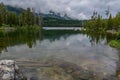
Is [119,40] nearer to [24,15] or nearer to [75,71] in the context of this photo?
[75,71]

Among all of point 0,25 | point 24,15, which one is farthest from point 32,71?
point 24,15

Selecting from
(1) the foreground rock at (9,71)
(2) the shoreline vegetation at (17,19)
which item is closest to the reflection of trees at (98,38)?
(1) the foreground rock at (9,71)

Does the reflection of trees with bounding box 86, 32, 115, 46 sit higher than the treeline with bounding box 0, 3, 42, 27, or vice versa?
the treeline with bounding box 0, 3, 42, 27

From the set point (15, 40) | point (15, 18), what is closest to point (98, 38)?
point (15, 40)

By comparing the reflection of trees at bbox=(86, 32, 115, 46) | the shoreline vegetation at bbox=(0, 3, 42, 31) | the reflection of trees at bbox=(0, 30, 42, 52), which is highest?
the shoreline vegetation at bbox=(0, 3, 42, 31)

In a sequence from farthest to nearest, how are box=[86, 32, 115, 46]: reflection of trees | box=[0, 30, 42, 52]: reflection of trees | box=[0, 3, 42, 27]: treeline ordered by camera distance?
box=[0, 3, 42, 27]: treeline → box=[86, 32, 115, 46]: reflection of trees → box=[0, 30, 42, 52]: reflection of trees

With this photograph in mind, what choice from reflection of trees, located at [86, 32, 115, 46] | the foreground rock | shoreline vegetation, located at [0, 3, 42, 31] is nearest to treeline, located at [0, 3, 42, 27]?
shoreline vegetation, located at [0, 3, 42, 31]

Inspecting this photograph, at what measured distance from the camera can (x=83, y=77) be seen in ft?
64.2

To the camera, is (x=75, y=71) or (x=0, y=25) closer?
(x=75, y=71)

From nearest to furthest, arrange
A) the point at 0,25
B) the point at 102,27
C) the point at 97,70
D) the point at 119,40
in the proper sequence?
1. the point at 97,70
2. the point at 119,40
3. the point at 0,25
4. the point at 102,27

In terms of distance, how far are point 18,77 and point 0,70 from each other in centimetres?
158

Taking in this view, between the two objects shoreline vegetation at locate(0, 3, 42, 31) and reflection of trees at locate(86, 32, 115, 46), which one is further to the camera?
shoreline vegetation at locate(0, 3, 42, 31)

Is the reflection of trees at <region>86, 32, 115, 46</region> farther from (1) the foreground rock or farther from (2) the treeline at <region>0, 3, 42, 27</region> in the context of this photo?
(2) the treeline at <region>0, 3, 42, 27</region>

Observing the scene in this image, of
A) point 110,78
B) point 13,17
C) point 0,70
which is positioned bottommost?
point 110,78
